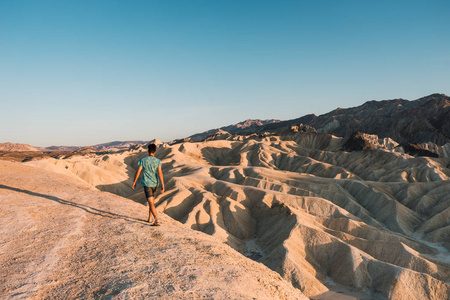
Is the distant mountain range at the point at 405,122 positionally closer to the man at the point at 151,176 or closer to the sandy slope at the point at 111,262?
the man at the point at 151,176

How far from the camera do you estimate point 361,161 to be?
85938mm

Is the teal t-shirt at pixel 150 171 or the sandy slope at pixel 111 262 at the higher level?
the teal t-shirt at pixel 150 171

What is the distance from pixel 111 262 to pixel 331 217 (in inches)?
1563

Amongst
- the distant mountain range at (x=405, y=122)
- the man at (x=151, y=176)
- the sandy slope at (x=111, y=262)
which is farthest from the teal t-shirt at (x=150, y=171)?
the distant mountain range at (x=405, y=122)

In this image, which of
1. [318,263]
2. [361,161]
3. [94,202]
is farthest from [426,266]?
[361,161]

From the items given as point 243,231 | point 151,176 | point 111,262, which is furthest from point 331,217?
point 111,262

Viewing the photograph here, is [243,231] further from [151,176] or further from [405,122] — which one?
[405,122]

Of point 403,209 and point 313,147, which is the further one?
point 313,147

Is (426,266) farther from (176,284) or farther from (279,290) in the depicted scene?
(176,284)

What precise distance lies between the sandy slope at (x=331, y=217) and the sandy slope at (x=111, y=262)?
21675 mm

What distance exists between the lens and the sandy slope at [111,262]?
18.0ft

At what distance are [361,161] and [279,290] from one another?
90172mm

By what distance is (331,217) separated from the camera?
40.6 m

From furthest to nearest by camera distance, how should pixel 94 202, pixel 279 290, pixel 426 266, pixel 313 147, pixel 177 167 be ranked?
1. pixel 313 147
2. pixel 177 167
3. pixel 426 266
4. pixel 94 202
5. pixel 279 290
